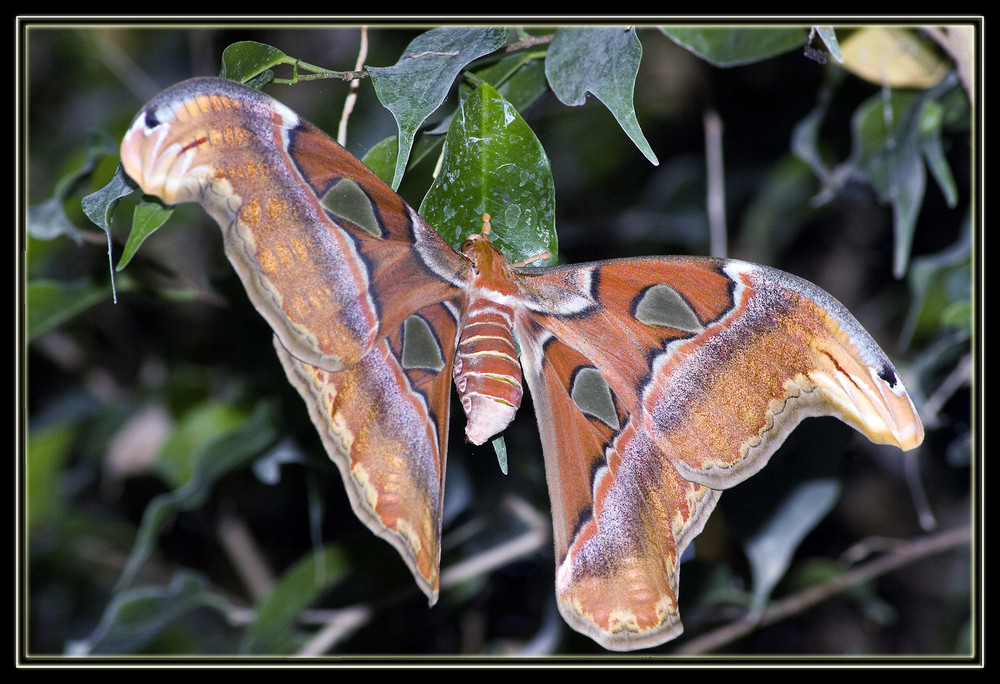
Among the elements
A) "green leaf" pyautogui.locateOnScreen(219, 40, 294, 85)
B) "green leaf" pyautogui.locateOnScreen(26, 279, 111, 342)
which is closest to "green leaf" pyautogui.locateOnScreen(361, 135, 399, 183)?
"green leaf" pyautogui.locateOnScreen(219, 40, 294, 85)

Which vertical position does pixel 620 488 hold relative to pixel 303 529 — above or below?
above

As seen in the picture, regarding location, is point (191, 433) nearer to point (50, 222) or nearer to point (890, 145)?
point (50, 222)

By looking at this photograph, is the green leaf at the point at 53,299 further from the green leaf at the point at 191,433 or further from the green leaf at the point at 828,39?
the green leaf at the point at 828,39

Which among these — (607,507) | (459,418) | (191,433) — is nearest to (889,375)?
(607,507)

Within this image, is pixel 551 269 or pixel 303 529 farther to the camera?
pixel 303 529

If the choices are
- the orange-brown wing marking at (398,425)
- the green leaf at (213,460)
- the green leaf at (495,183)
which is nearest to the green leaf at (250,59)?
the green leaf at (495,183)

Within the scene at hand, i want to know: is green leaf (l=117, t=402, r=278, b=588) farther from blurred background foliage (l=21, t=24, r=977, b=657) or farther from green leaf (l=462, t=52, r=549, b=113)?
green leaf (l=462, t=52, r=549, b=113)

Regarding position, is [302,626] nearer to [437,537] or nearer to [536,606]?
[536,606]
